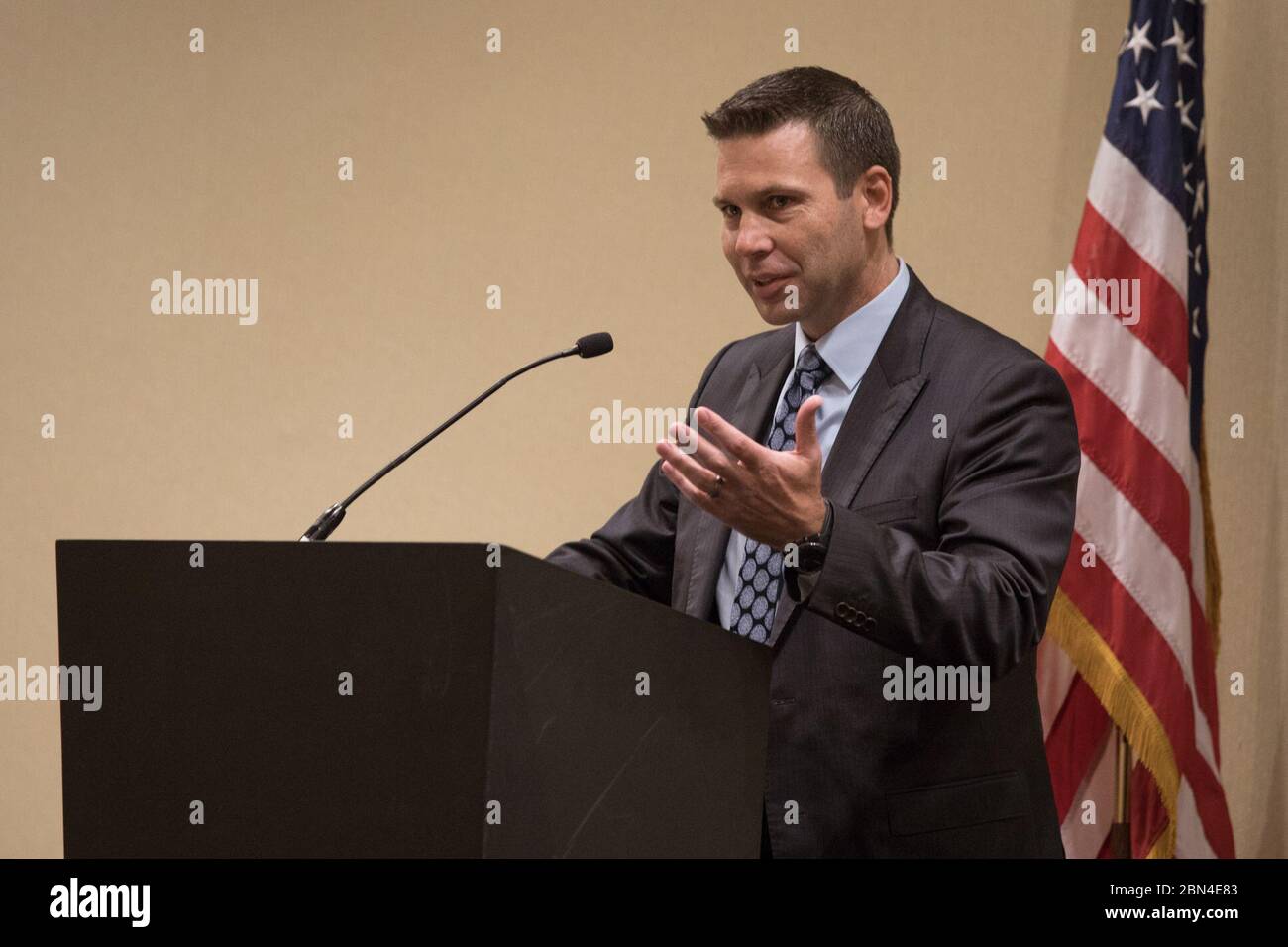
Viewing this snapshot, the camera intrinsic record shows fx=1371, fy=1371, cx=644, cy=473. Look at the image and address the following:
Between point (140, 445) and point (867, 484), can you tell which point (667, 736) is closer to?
point (867, 484)

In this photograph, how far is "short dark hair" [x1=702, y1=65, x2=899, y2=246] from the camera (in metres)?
2.02

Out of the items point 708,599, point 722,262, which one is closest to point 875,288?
point 708,599

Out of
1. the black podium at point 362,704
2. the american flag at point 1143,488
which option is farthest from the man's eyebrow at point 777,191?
the american flag at point 1143,488

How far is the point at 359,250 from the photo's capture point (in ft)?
12.0

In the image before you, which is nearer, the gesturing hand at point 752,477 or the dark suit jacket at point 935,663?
the gesturing hand at point 752,477

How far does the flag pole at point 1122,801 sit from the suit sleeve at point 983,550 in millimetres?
1408

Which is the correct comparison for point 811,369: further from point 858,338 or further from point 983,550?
point 983,550

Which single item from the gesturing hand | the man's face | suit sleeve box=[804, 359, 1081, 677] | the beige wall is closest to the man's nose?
the man's face

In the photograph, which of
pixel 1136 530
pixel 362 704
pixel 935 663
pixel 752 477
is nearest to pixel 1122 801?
pixel 1136 530

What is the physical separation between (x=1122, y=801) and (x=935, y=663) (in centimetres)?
170

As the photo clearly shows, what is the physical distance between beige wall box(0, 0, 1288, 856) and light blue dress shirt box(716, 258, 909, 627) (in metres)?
1.51

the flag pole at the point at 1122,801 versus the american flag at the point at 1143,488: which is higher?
the american flag at the point at 1143,488

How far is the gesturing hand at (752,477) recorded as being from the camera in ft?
4.53

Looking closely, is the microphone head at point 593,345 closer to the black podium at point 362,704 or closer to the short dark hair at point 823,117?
the short dark hair at point 823,117
